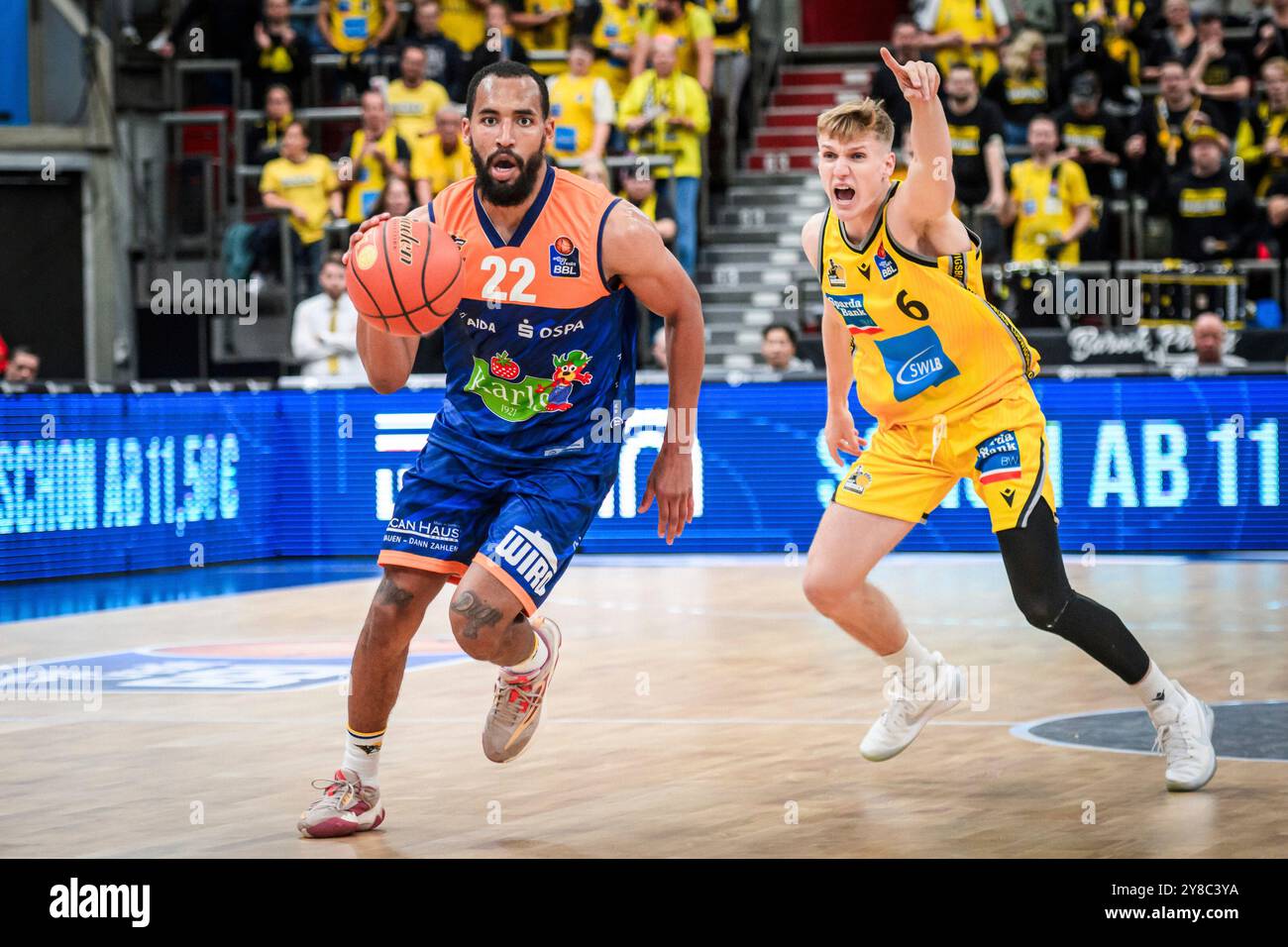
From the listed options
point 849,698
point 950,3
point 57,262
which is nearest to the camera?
point 849,698

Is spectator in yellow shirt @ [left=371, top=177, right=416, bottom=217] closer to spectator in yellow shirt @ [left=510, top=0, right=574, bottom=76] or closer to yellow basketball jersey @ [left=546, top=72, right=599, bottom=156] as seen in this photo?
yellow basketball jersey @ [left=546, top=72, right=599, bottom=156]

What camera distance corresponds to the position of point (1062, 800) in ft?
21.3

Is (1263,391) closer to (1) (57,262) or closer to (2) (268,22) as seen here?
(2) (268,22)

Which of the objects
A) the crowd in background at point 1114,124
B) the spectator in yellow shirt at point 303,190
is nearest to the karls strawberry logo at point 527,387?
the crowd in background at point 1114,124

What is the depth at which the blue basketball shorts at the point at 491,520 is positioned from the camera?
6129mm

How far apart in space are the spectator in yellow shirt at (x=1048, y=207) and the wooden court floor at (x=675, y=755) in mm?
5129

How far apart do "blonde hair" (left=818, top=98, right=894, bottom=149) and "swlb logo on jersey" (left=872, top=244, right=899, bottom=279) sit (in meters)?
0.36

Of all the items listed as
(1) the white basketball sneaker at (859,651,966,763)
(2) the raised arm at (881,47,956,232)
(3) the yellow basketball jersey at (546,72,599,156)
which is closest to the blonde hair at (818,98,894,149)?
(2) the raised arm at (881,47,956,232)

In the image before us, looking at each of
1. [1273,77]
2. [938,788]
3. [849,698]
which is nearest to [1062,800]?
[938,788]

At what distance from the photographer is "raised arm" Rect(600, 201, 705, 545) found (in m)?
6.30

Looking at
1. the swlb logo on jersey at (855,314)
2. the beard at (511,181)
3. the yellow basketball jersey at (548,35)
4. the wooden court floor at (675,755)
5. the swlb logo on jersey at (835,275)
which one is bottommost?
the wooden court floor at (675,755)

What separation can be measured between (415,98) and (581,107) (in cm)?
168

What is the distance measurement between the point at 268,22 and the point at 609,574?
8.62 meters

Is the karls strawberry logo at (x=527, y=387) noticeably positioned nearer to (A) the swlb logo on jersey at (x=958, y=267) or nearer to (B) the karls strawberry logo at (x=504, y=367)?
(B) the karls strawberry logo at (x=504, y=367)
